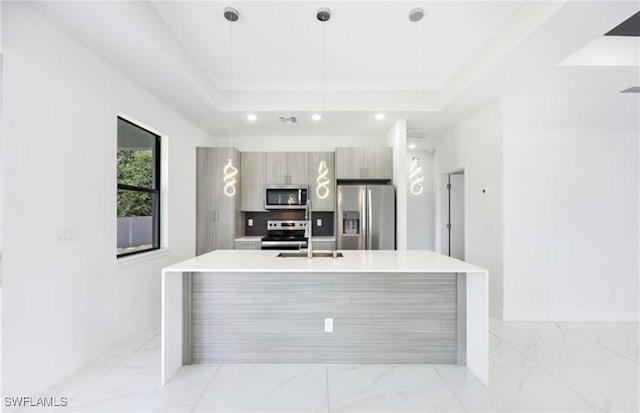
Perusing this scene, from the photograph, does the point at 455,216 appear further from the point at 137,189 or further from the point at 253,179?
the point at 137,189

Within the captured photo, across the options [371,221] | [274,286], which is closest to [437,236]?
[371,221]

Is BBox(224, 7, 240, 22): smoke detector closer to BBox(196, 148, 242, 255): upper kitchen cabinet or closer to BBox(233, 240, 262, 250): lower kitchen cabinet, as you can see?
BBox(196, 148, 242, 255): upper kitchen cabinet

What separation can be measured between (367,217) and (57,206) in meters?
3.49

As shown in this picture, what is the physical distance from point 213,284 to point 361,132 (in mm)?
3571

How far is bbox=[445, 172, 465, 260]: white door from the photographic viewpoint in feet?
19.3

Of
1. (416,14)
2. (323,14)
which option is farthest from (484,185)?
(323,14)

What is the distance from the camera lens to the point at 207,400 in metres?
2.05

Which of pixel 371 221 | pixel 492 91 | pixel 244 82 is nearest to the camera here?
pixel 492 91

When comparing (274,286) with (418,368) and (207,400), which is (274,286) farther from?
(418,368)

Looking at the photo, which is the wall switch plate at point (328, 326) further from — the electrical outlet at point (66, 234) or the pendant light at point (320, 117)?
the electrical outlet at point (66, 234)

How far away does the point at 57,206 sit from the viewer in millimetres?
2211

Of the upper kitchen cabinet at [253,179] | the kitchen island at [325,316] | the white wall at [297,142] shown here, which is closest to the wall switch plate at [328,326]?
the kitchen island at [325,316]

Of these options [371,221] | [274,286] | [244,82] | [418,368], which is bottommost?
[418,368]

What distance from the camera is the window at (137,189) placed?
10.3 ft
